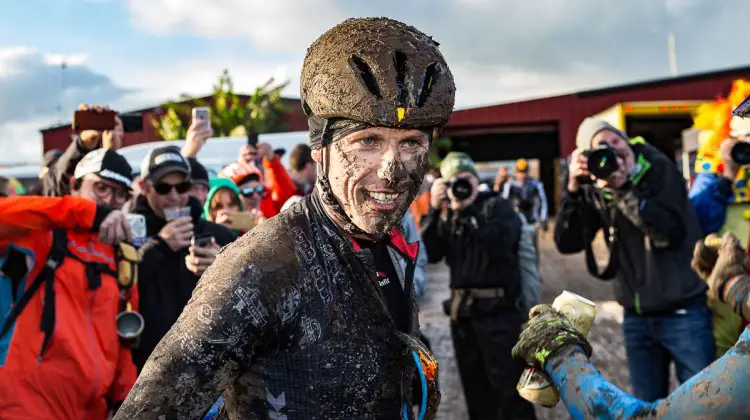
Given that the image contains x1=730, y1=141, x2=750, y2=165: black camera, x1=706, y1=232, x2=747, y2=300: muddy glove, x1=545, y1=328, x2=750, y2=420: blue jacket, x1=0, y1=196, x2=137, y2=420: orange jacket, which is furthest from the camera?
x1=730, y1=141, x2=750, y2=165: black camera

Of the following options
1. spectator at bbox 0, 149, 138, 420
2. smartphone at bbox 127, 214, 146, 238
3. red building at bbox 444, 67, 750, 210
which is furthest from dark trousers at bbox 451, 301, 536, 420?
red building at bbox 444, 67, 750, 210

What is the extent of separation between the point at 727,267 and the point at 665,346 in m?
1.78

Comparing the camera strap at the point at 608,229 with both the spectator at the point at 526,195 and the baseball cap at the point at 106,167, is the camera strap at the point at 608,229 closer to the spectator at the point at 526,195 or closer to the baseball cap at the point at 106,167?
the baseball cap at the point at 106,167

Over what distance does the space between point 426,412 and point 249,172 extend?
4671 mm

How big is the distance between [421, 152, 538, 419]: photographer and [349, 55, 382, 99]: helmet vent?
3.79 meters

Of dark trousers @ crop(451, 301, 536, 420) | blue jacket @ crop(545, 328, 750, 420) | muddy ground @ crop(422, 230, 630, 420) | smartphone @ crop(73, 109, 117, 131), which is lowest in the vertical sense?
muddy ground @ crop(422, 230, 630, 420)

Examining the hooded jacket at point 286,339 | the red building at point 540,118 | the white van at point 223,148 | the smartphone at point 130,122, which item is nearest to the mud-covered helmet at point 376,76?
the hooded jacket at point 286,339

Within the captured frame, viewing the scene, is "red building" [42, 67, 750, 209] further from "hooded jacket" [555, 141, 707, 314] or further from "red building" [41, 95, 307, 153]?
"hooded jacket" [555, 141, 707, 314]

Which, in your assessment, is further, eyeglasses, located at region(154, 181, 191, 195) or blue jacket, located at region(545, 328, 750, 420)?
eyeglasses, located at region(154, 181, 191, 195)

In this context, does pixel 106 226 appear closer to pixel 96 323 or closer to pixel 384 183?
pixel 96 323

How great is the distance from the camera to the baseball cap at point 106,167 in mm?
3842

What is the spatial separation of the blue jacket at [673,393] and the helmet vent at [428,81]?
3.17 ft

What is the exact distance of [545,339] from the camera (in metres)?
Result: 2.12

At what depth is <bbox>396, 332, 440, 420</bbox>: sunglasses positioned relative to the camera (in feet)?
5.52
